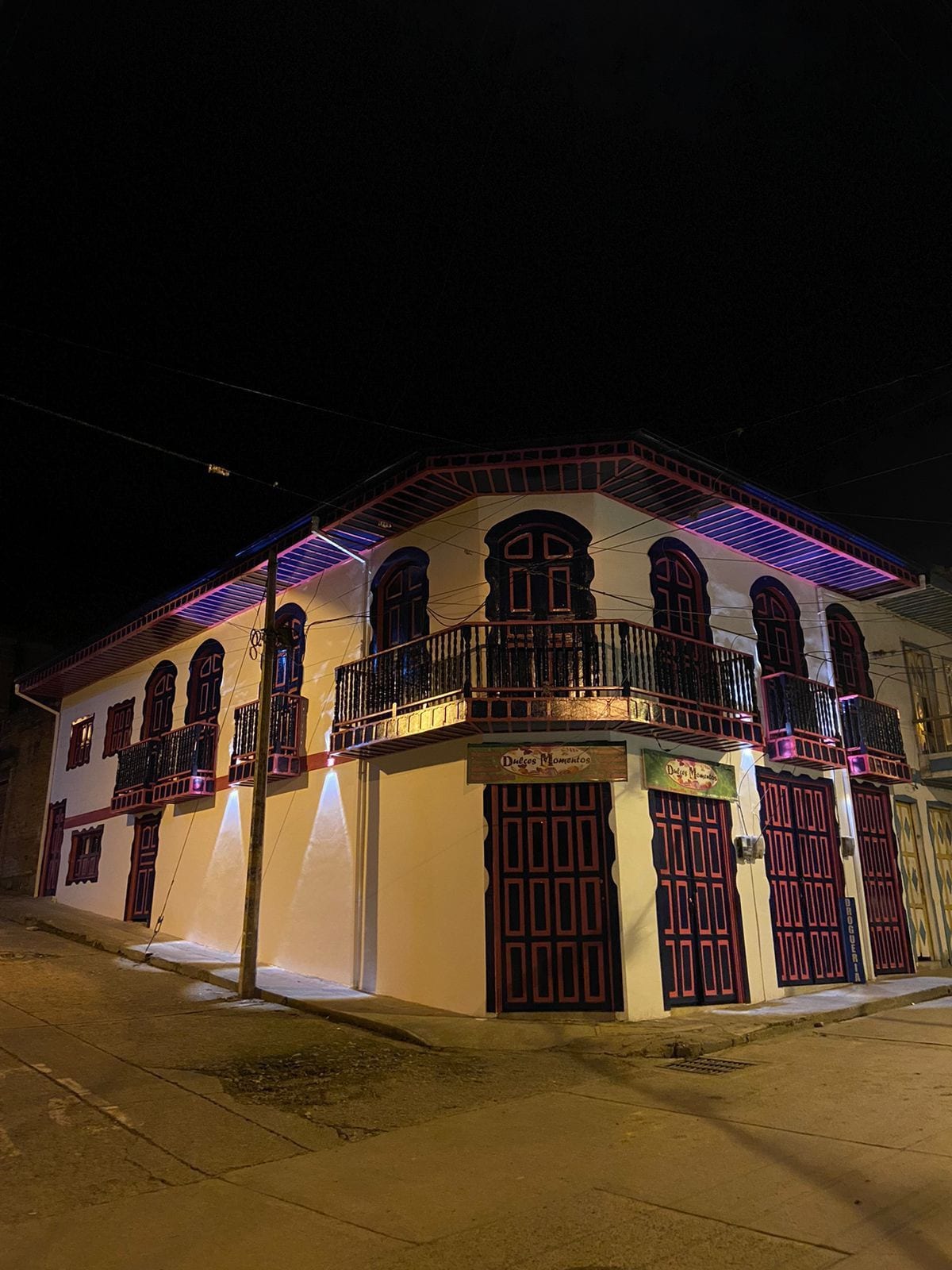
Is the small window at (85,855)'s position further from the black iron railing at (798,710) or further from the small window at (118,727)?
the black iron railing at (798,710)

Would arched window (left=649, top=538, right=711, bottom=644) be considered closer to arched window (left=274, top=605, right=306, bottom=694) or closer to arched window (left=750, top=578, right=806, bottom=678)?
arched window (left=750, top=578, right=806, bottom=678)

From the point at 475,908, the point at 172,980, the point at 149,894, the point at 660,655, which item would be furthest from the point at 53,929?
the point at 660,655

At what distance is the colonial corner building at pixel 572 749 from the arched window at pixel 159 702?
5.74 ft

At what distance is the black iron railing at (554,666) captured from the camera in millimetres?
11938

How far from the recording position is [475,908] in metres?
11.7

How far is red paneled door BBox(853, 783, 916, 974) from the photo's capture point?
15367 millimetres

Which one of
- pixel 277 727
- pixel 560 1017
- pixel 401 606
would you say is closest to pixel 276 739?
pixel 277 727

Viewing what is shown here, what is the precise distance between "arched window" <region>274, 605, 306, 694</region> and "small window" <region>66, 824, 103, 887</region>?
8.29 meters

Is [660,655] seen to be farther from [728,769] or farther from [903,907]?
[903,907]

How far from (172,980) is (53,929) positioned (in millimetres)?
6061

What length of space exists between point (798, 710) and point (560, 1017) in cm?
650

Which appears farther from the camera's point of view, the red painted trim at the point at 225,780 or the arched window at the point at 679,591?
the red painted trim at the point at 225,780

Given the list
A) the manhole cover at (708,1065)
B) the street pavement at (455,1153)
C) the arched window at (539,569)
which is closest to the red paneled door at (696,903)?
the street pavement at (455,1153)

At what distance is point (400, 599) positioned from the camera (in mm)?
14219
